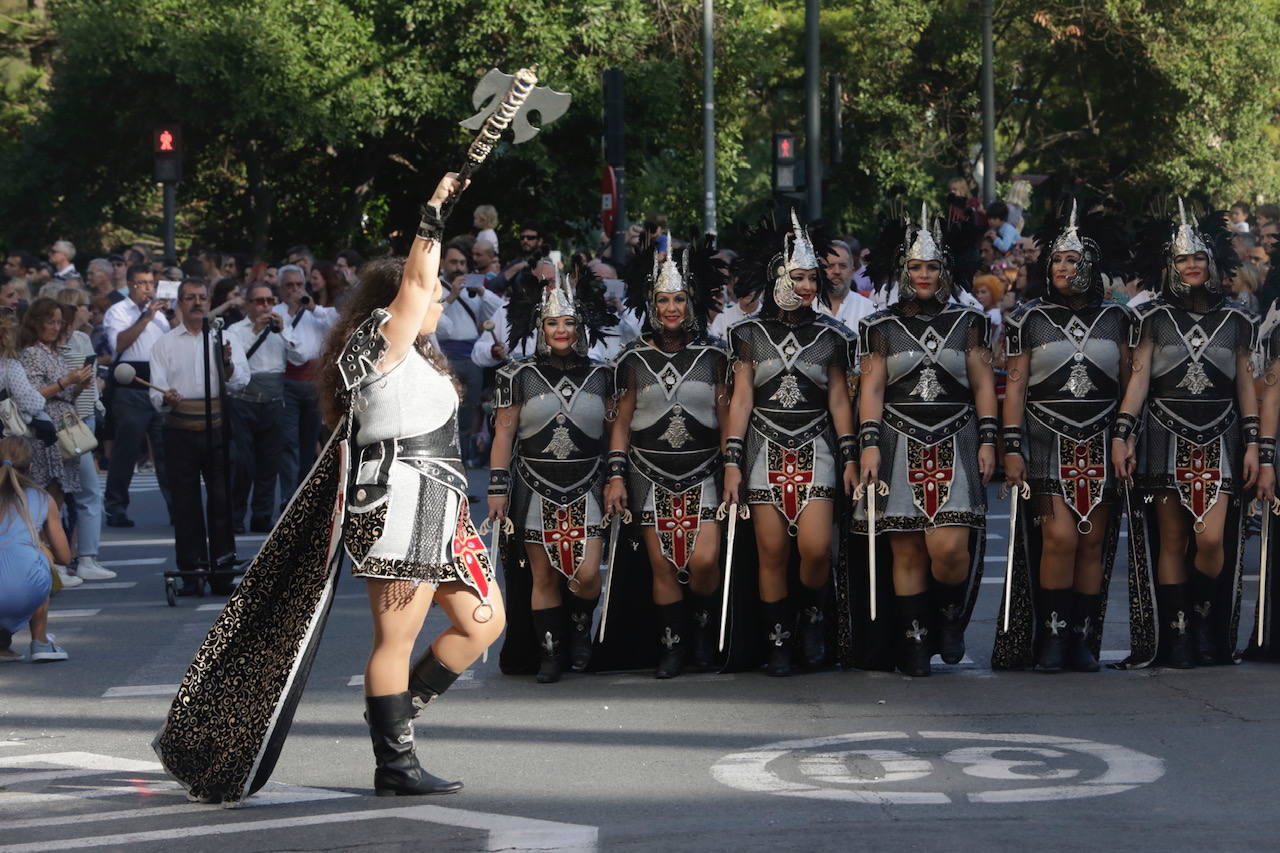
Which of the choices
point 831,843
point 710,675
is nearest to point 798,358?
point 710,675

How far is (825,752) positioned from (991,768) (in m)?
0.67

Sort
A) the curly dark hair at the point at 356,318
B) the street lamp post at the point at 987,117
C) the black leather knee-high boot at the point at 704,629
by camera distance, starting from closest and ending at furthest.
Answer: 1. the curly dark hair at the point at 356,318
2. the black leather knee-high boot at the point at 704,629
3. the street lamp post at the point at 987,117

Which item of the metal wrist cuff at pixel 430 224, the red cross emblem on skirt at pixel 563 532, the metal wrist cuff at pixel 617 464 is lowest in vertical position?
the red cross emblem on skirt at pixel 563 532

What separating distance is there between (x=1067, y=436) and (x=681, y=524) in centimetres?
175

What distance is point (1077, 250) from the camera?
9.33 m

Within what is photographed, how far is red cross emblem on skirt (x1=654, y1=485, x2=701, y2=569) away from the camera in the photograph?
9531 mm

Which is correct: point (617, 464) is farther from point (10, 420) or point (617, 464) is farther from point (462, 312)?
point (462, 312)

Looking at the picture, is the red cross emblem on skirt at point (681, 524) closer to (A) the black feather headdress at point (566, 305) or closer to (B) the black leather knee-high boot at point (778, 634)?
(B) the black leather knee-high boot at point (778, 634)

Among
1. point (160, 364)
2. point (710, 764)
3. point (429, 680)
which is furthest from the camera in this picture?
point (160, 364)

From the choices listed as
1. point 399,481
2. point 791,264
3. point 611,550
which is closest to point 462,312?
point 611,550

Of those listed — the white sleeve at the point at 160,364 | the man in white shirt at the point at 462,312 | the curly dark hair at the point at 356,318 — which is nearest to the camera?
the curly dark hair at the point at 356,318

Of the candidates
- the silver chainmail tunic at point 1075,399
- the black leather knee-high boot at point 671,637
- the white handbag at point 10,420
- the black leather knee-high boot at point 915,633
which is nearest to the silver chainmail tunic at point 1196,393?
the silver chainmail tunic at point 1075,399

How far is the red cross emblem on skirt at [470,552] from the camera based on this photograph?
23.2ft

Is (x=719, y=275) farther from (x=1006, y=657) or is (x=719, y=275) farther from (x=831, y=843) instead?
(x=831, y=843)
